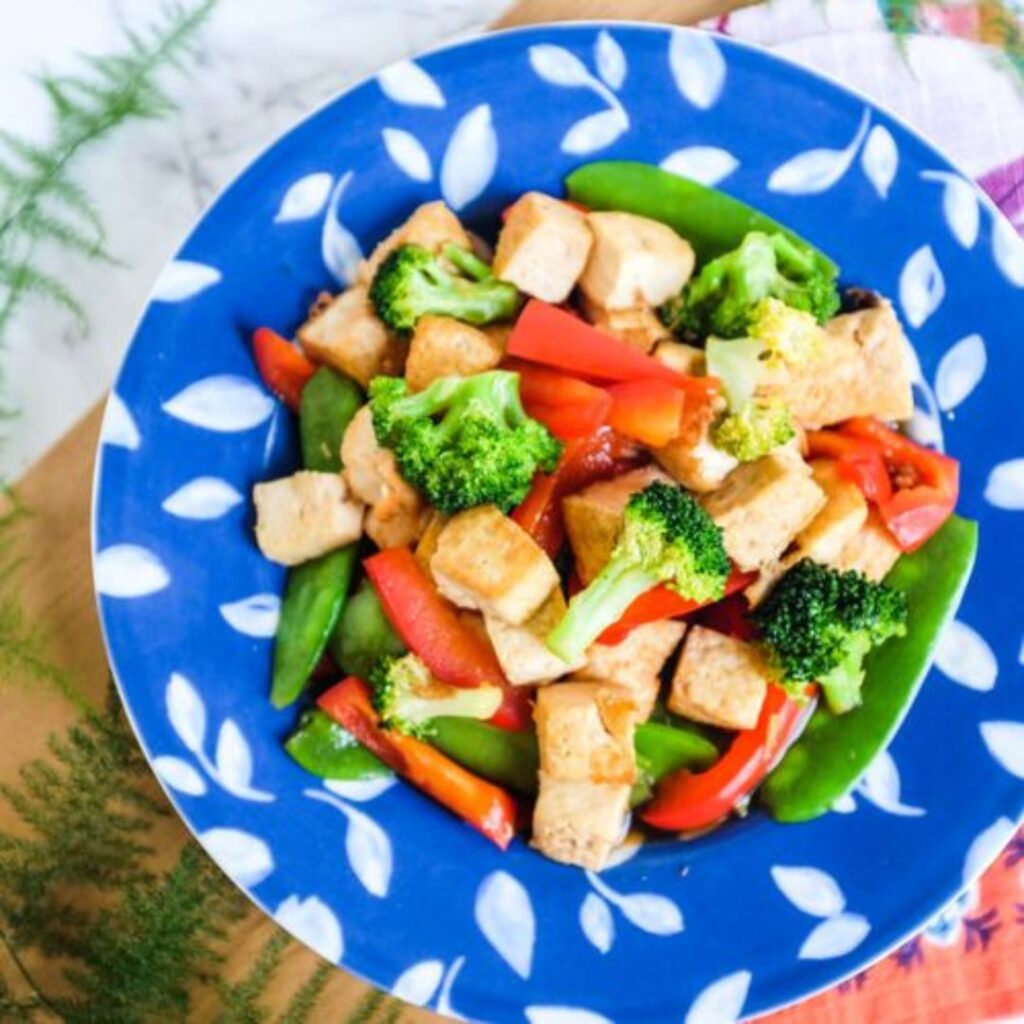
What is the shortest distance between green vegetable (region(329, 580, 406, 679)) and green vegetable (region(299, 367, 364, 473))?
0.28 m

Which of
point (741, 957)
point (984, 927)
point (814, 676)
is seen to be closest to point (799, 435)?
point (814, 676)

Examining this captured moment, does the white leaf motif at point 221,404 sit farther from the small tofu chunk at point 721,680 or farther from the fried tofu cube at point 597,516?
the small tofu chunk at point 721,680

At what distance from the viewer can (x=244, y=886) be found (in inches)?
102

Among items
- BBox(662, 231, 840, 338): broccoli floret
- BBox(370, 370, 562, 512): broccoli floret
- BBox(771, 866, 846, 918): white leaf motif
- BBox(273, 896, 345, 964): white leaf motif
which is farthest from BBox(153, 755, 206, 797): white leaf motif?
BBox(662, 231, 840, 338): broccoli floret

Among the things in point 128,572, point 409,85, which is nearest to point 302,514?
point 128,572

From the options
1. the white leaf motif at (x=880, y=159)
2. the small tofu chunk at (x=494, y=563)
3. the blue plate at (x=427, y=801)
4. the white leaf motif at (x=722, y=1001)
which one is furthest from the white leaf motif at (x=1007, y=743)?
the white leaf motif at (x=880, y=159)

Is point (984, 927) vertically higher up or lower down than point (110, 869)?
higher up

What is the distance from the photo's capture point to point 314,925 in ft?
8.59

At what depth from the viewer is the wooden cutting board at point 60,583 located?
9.62 ft

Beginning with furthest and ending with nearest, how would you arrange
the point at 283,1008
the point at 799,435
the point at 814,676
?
the point at 283,1008, the point at 799,435, the point at 814,676

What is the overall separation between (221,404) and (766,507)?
3.77 ft

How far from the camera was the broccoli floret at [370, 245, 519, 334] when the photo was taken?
2537mm

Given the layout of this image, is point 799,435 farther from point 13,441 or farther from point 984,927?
point 13,441

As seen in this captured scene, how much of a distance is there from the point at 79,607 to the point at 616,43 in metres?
1.77
